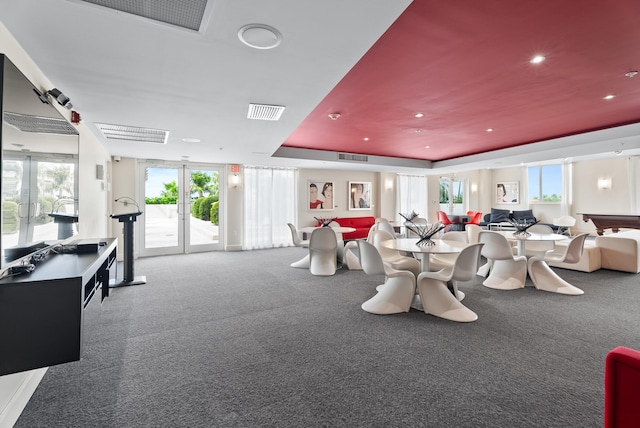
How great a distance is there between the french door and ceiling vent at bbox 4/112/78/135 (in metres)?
4.93

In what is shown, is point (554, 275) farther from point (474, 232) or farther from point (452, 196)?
point (452, 196)

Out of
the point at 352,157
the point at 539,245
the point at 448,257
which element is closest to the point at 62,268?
the point at 448,257

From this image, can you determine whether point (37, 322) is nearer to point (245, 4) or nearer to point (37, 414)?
point (37, 414)

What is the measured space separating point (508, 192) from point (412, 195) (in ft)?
13.8

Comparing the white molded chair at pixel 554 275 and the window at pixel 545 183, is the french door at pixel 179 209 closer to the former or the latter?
the white molded chair at pixel 554 275

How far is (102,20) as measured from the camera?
1.88 m

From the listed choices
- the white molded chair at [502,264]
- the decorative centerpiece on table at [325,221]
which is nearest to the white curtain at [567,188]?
the white molded chair at [502,264]

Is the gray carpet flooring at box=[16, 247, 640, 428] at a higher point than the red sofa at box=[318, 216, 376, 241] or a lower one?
lower

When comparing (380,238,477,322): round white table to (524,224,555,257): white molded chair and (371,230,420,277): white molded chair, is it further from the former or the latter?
(524,224,555,257): white molded chair

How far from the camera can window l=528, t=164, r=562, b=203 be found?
1075cm

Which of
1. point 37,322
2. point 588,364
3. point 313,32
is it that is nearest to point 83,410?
point 37,322

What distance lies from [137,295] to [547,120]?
23.5 ft

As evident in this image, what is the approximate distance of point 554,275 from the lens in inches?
175

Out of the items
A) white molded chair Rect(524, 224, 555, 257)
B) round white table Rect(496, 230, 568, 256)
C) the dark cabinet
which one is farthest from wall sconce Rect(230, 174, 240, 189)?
white molded chair Rect(524, 224, 555, 257)
